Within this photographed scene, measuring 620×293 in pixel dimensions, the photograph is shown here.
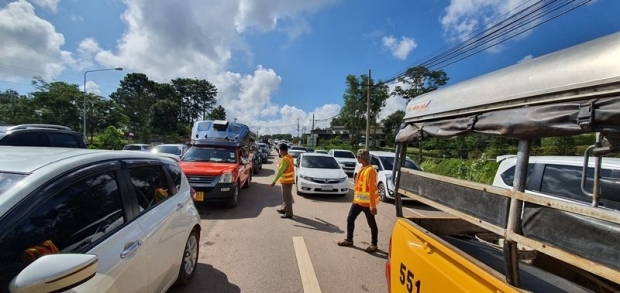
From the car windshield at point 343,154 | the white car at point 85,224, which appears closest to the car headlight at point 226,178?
the white car at point 85,224

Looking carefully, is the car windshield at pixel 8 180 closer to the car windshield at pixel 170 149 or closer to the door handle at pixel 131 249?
the door handle at pixel 131 249

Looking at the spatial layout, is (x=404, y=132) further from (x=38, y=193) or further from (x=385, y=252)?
(x=385, y=252)

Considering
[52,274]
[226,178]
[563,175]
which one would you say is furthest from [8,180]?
[563,175]

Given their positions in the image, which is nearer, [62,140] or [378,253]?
[378,253]

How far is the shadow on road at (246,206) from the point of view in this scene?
23.5ft

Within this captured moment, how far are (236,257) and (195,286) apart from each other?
1010 millimetres

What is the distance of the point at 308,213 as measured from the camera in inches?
303

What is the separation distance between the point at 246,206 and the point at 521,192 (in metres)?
7.30

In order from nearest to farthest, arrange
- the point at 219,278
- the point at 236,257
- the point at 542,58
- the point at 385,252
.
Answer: the point at 542,58 < the point at 219,278 < the point at 236,257 < the point at 385,252

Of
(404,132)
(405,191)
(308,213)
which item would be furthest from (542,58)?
(308,213)

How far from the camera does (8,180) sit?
173 centimetres

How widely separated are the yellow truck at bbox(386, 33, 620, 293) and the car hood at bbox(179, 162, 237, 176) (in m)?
5.87

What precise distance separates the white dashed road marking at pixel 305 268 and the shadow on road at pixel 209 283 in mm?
856

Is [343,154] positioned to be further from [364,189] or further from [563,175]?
[563,175]
